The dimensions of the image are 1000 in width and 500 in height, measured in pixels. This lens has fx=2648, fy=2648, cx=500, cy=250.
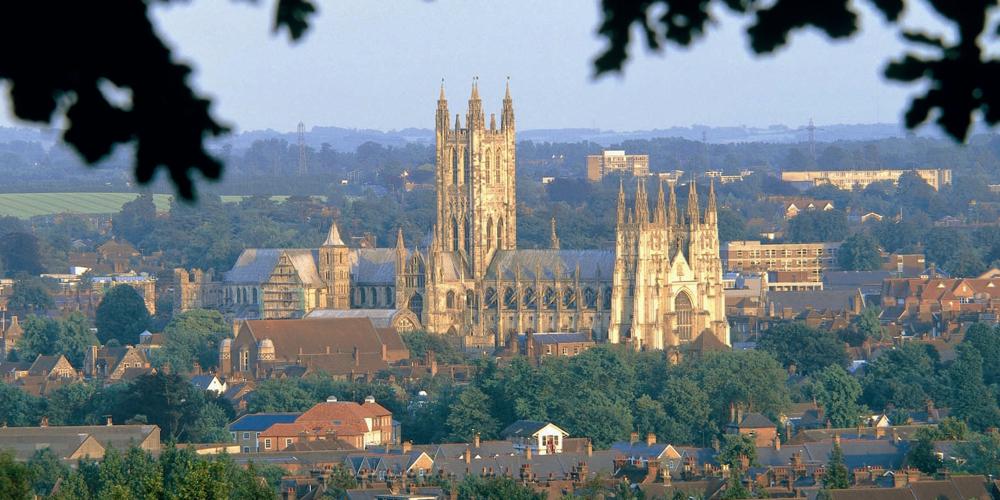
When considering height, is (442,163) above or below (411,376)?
above

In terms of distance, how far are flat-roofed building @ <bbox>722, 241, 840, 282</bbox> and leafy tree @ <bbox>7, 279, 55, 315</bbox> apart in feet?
131

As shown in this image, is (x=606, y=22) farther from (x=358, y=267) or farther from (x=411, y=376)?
(x=358, y=267)

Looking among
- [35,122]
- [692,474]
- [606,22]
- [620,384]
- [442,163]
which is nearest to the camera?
[35,122]

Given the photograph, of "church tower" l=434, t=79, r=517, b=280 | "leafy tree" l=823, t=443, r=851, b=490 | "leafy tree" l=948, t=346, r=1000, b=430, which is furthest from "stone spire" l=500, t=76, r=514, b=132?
"leafy tree" l=823, t=443, r=851, b=490

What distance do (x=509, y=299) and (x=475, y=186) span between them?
427cm

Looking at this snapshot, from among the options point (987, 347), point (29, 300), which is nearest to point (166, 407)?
point (987, 347)

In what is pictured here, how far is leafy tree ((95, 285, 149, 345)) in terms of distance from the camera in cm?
10612

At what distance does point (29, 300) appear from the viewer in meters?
128

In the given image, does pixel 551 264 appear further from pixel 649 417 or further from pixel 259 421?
pixel 259 421

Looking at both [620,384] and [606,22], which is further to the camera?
[620,384]

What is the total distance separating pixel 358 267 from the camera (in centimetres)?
9775

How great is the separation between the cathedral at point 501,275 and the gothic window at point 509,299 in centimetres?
3

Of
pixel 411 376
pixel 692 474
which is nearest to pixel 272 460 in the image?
pixel 692 474

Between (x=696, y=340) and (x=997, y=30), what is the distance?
8027 centimetres
